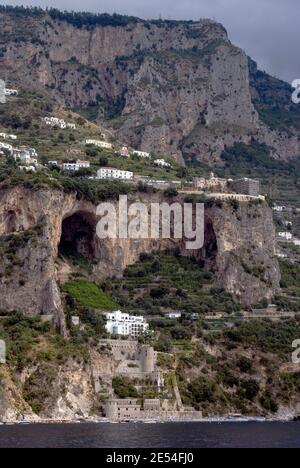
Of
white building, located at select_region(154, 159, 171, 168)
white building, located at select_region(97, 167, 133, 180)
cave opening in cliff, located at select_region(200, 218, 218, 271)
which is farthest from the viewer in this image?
white building, located at select_region(154, 159, 171, 168)

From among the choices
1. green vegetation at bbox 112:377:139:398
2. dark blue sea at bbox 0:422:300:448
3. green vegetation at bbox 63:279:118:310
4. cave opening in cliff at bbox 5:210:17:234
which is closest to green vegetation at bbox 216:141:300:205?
green vegetation at bbox 63:279:118:310

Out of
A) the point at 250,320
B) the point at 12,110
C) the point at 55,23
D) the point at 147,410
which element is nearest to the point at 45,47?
the point at 55,23

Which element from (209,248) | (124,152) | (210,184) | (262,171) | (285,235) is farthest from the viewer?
(262,171)

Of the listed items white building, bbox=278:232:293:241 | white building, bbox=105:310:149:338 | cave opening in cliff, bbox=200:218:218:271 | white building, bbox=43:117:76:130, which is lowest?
white building, bbox=105:310:149:338

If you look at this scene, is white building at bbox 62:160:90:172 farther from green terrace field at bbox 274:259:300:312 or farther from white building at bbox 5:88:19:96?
white building at bbox 5:88:19:96

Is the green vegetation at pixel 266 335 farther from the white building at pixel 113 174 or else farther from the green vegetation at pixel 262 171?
the green vegetation at pixel 262 171

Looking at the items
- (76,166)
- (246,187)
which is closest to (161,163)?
(246,187)

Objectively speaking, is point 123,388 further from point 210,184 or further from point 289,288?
point 210,184

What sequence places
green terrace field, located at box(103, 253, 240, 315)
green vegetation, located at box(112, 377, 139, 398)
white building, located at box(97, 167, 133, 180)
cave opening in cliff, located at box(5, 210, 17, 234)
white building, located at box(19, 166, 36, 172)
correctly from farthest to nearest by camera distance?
white building, located at box(97, 167, 133, 180) < white building, located at box(19, 166, 36, 172) < green terrace field, located at box(103, 253, 240, 315) < cave opening in cliff, located at box(5, 210, 17, 234) < green vegetation, located at box(112, 377, 139, 398)
